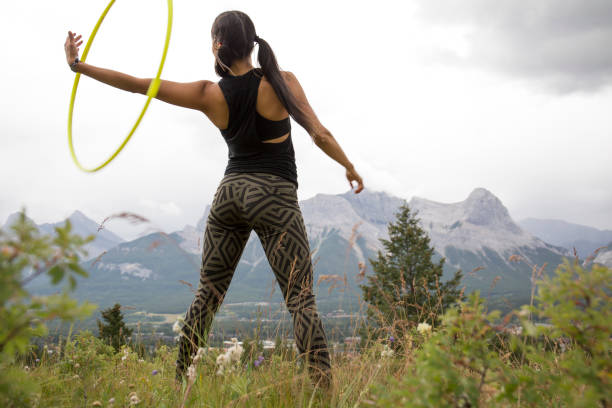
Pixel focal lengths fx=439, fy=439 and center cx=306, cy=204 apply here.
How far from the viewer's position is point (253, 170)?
293 cm

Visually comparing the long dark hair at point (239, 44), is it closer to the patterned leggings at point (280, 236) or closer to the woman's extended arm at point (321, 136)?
the woman's extended arm at point (321, 136)

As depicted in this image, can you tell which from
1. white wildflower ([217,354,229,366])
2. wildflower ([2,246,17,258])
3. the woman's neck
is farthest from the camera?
the woman's neck

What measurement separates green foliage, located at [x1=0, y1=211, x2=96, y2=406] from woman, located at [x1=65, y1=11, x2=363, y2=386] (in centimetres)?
161

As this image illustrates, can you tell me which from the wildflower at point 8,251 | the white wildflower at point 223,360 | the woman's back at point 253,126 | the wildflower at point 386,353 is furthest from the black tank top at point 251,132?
the wildflower at point 8,251

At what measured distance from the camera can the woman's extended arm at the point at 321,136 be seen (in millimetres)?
2857

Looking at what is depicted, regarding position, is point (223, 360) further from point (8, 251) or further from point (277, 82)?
point (277, 82)

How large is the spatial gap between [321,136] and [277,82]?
0.46 m

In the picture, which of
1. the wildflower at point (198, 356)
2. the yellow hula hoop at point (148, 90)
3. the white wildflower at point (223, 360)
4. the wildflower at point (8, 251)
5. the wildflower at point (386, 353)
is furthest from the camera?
the wildflower at point (386, 353)

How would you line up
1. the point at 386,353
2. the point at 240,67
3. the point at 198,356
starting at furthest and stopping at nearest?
the point at 386,353
the point at 240,67
the point at 198,356

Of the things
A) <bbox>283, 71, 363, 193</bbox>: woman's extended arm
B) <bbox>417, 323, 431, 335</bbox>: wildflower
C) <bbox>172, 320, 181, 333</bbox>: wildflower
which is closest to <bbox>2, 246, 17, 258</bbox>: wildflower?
<bbox>172, 320, 181, 333</bbox>: wildflower

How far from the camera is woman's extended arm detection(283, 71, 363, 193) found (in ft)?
9.37

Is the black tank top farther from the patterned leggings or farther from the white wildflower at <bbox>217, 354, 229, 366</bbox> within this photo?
the white wildflower at <bbox>217, 354, 229, 366</bbox>

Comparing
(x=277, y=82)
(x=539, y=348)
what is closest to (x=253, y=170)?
(x=277, y=82)

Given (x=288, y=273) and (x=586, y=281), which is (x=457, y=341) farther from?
(x=288, y=273)
